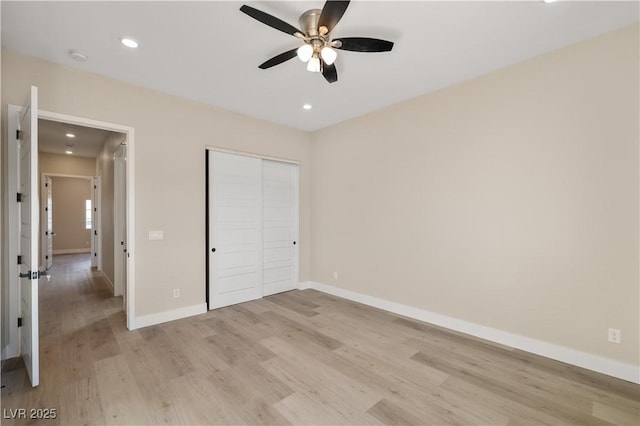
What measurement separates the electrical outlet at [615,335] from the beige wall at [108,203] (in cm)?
675

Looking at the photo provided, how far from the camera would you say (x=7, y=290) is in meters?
2.69

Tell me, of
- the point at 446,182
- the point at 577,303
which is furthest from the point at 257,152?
the point at 577,303

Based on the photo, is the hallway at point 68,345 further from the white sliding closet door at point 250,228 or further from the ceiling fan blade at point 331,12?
the ceiling fan blade at point 331,12

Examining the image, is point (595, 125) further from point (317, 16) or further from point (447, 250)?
point (317, 16)

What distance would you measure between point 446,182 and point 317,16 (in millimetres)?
2429

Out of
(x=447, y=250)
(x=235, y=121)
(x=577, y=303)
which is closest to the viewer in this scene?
(x=577, y=303)

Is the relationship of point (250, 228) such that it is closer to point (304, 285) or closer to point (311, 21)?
point (304, 285)

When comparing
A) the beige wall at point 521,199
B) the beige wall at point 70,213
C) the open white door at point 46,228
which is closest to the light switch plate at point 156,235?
the beige wall at point 521,199

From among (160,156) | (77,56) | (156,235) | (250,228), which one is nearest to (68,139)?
(160,156)

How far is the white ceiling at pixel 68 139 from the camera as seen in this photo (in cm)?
501

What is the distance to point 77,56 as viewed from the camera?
109 inches

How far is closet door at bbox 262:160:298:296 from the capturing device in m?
4.82

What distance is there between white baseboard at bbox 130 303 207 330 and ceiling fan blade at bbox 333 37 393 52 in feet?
12.4

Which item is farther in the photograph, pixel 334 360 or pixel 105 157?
pixel 105 157
